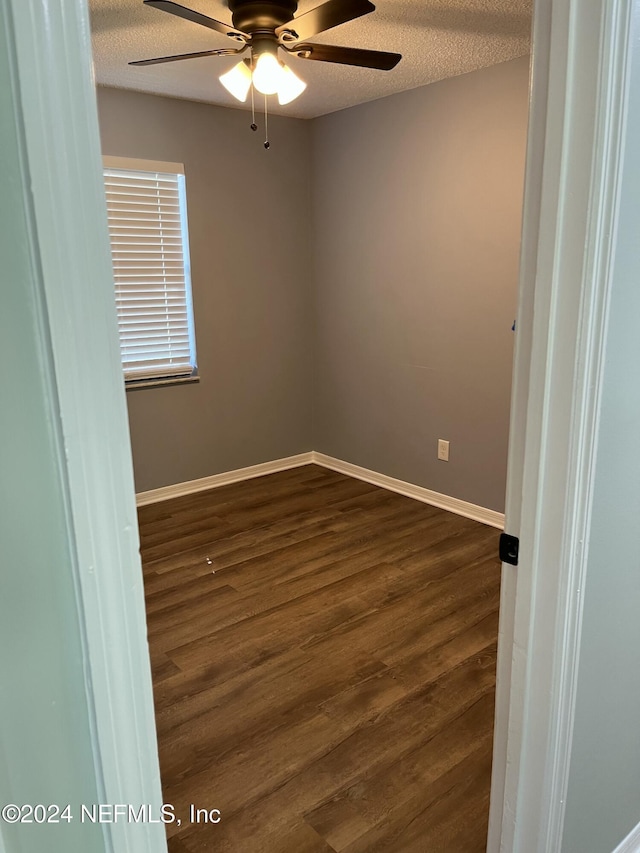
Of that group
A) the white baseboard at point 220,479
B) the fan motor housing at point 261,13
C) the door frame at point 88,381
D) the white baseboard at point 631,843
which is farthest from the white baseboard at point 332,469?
the door frame at point 88,381

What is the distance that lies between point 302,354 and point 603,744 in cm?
352

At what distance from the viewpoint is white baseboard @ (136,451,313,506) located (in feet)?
13.3

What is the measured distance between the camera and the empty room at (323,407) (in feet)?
6.42

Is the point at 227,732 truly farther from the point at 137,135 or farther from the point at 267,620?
the point at 137,135

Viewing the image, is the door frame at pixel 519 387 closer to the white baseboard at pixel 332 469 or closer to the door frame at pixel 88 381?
the door frame at pixel 88 381

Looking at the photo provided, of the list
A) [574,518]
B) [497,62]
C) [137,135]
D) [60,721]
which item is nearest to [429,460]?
[497,62]

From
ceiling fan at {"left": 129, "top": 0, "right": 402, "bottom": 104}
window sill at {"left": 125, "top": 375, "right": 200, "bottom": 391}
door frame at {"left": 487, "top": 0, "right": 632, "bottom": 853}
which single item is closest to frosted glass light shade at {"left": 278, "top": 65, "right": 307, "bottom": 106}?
ceiling fan at {"left": 129, "top": 0, "right": 402, "bottom": 104}

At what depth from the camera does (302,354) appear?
4586mm

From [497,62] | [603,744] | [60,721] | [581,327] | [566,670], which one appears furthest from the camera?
[497,62]

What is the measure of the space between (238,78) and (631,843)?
111 inches

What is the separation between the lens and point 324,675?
232 centimetres

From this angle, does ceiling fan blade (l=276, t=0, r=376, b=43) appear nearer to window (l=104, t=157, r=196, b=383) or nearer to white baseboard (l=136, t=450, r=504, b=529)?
window (l=104, t=157, r=196, b=383)

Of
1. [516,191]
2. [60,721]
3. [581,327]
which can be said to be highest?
[516,191]

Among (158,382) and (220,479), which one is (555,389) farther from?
(220,479)
